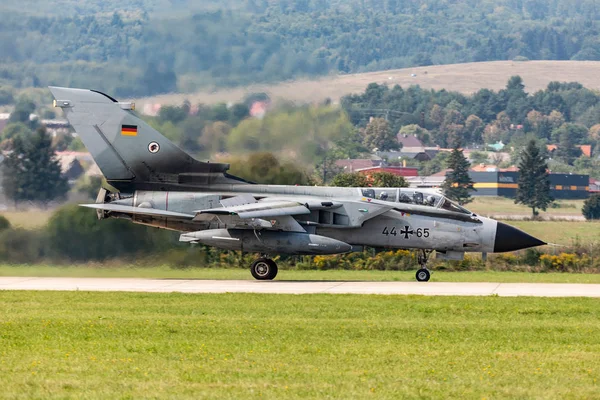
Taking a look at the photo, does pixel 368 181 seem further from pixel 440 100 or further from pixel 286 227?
pixel 440 100

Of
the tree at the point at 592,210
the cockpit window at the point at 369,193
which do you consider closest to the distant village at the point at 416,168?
the cockpit window at the point at 369,193

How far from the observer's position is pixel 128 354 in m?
14.4

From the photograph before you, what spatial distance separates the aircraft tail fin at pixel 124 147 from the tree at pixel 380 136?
104057 mm

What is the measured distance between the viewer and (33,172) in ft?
104

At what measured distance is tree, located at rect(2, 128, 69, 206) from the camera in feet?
102

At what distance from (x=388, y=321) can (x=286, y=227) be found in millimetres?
10049

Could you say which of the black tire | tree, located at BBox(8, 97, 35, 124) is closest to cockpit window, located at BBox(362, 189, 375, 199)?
the black tire

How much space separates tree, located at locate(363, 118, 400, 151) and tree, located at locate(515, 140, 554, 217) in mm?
33189

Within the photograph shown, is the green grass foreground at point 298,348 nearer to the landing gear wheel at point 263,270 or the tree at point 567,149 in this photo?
the landing gear wheel at point 263,270

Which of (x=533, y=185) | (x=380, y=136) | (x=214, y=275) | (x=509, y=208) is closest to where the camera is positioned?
(x=214, y=275)

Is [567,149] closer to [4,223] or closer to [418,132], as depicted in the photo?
[418,132]

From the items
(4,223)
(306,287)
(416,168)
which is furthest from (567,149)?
(306,287)

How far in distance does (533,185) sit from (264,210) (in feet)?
246

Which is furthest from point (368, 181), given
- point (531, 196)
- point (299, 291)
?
point (531, 196)
